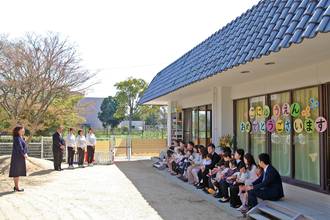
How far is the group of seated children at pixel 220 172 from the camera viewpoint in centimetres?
604

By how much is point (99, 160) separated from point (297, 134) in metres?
10.0

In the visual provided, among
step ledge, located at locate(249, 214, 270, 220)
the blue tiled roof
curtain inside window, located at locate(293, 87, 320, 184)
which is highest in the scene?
the blue tiled roof

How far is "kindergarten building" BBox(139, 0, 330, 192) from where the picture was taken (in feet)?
16.0

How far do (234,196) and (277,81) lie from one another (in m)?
3.40

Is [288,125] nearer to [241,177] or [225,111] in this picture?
[241,177]

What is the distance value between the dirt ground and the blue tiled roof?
332 cm

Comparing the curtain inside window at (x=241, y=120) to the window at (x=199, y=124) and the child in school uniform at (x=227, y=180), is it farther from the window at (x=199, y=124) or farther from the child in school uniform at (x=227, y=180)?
the child in school uniform at (x=227, y=180)

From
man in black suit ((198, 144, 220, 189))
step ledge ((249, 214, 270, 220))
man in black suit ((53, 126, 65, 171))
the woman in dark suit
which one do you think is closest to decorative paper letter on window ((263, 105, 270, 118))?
man in black suit ((198, 144, 220, 189))

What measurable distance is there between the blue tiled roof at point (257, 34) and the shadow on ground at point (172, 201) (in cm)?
322

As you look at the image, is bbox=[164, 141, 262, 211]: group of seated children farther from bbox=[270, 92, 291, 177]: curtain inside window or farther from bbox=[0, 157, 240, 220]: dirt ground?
bbox=[270, 92, 291, 177]: curtain inside window

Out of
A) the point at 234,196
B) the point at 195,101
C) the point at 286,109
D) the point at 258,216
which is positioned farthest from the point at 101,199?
the point at 195,101

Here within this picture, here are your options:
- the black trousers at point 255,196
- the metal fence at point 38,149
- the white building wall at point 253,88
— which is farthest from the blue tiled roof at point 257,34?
the metal fence at point 38,149

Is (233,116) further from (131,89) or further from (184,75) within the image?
(131,89)

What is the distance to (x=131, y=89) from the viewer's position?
32844 mm
